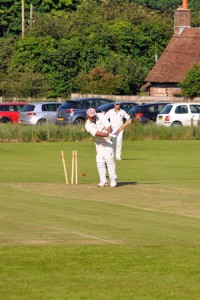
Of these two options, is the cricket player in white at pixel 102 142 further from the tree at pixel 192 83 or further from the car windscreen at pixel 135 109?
the tree at pixel 192 83

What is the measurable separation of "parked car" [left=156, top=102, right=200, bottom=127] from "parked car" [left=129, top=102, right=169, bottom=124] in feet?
5.58

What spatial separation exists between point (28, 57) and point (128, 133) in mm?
39462

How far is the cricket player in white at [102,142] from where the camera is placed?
78.9 feet

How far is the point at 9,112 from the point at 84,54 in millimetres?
25685

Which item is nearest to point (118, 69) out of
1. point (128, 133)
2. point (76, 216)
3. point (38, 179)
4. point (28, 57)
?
point (28, 57)

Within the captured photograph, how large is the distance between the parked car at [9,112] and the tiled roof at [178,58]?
1981 centimetres

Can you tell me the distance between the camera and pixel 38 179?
28328mm

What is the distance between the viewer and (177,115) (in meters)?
51.5

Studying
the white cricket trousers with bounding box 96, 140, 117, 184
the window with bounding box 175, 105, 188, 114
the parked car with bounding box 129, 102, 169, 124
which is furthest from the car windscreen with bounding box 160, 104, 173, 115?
the white cricket trousers with bounding box 96, 140, 117, 184

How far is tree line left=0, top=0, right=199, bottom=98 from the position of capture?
259ft

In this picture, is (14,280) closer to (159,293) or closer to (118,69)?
(159,293)

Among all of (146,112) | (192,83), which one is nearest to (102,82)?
(192,83)

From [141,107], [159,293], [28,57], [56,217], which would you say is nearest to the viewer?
[159,293]

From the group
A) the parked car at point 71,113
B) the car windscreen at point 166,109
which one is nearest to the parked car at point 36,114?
the parked car at point 71,113
